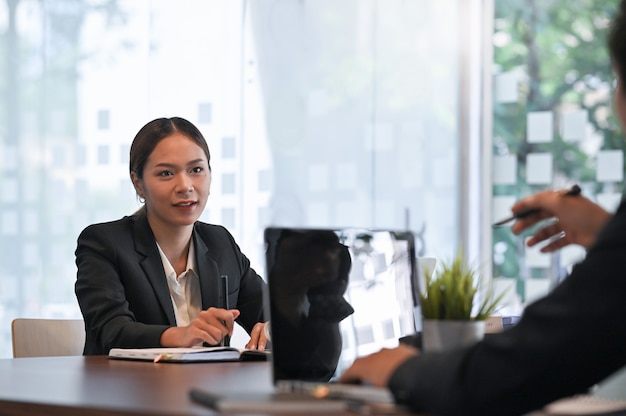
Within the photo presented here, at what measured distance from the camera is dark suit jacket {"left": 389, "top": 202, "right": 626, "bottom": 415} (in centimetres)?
117

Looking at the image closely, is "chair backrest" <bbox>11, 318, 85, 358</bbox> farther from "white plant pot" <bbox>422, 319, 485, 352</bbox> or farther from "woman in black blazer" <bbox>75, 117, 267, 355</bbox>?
"white plant pot" <bbox>422, 319, 485, 352</bbox>

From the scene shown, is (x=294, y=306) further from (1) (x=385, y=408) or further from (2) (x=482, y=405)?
(2) (x=482, y=405)

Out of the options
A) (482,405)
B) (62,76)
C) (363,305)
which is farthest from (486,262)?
(482,405)

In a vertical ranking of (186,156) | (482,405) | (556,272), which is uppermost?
(186,156)

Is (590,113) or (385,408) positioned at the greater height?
(590,113)

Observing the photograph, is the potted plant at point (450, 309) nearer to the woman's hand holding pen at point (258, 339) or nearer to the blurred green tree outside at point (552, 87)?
the woman's hand holding pen at point (258, 339)

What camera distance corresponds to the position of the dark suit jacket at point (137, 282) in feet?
8.66

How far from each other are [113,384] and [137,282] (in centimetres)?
113

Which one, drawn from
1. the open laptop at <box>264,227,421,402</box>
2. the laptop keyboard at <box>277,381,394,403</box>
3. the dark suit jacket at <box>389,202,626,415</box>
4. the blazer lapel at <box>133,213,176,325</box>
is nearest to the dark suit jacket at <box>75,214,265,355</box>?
the blazer lapel at <box>133,213,176,325</box>

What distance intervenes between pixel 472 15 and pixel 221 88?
5.51 ft

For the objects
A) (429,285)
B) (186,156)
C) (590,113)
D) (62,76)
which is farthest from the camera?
(590,113)

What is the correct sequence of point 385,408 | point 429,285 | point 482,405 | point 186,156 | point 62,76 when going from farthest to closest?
point 62,76, point 186,156, point 429,285, point 385,408, point 482,405

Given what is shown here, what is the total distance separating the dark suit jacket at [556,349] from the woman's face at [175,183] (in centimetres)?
184

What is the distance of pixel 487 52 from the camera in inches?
233
